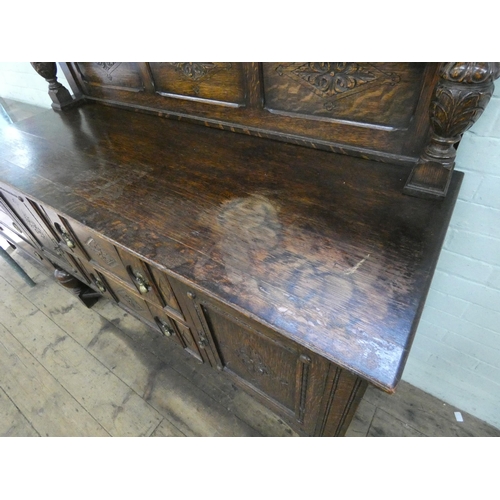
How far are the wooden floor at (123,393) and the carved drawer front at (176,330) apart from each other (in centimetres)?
36

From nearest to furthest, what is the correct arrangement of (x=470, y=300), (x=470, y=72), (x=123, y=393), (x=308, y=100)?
(x=470, y=72) < (x=308, y=100) < (x=470, y=300) < (x=123, y=393)

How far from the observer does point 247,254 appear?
1.84 feet

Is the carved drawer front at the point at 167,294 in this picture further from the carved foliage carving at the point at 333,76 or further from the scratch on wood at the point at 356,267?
the carved foliage carving at the point at 333,76

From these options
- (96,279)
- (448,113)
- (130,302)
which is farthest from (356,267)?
(96,279)

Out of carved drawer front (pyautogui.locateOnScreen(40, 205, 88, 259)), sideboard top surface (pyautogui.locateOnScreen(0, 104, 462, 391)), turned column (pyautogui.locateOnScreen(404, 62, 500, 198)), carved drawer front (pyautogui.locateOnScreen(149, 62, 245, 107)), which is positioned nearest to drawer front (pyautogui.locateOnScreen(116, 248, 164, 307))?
sideboard top surface (pyautogui.locateOnScreen(0, 104, 462, 391))

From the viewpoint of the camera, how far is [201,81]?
36.0 inches

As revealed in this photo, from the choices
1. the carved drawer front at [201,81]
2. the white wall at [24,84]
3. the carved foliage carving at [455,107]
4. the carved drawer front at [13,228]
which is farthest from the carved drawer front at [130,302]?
the white wall at [24,84]

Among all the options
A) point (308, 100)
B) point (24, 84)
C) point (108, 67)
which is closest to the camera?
point (308, 100)

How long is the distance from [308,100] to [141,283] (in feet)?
2.24

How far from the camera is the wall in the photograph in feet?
2.19

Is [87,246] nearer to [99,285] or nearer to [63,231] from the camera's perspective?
[63,231]
